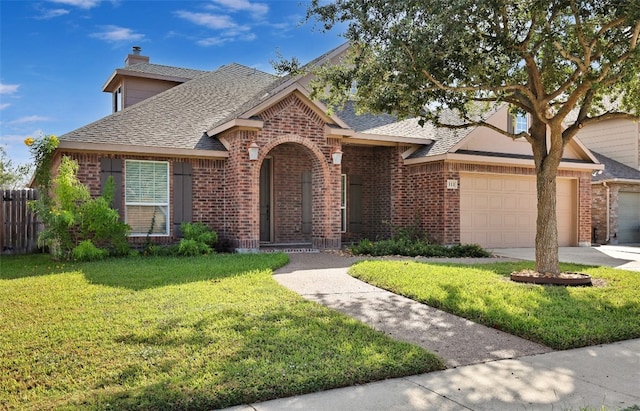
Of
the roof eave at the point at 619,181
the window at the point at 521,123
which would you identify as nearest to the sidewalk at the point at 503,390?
the window at the point at 521,123

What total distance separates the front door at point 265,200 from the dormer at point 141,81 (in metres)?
5.69

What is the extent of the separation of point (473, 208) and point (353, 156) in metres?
4.15

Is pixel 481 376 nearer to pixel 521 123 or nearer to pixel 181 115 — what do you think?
pixel 181 115

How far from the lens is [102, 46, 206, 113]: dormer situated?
1858 centimetres

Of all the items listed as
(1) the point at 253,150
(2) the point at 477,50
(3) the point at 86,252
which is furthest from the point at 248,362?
(1) the point at 253,150

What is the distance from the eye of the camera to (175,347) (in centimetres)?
501

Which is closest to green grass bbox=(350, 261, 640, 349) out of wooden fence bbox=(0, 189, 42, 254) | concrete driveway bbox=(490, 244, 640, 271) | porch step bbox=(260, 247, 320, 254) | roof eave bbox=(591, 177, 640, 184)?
concrete driveway bbox=(490, 244, 640, 271)

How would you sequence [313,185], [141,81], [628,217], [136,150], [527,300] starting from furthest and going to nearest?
[628,217]
[141,81]
[313,185]
[136,150]
[527,300]

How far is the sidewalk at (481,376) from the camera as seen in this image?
12.9 feet

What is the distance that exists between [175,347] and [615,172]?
2027cm

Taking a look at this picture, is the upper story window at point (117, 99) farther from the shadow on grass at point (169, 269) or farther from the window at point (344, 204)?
the shadow on grass at point (169, 269)

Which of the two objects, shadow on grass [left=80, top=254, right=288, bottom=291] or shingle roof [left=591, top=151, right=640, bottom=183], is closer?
shadow on grass [left=80, top=254, right=288, bottom=291]

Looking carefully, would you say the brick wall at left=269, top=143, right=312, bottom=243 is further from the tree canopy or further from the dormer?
the dormer

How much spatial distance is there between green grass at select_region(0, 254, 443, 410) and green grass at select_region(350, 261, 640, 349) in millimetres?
1704
